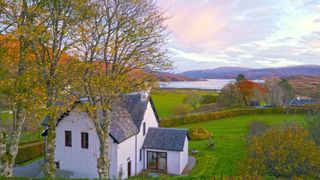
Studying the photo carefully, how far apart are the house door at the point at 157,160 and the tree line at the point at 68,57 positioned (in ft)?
34.3

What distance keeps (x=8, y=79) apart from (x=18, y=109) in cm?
196

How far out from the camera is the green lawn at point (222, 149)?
27.2 m

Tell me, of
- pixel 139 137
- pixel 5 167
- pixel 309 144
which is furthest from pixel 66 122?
pixel 309 144

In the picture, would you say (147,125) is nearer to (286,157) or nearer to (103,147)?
(103,147)

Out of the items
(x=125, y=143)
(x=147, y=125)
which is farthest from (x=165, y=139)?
(x=125, y=143)

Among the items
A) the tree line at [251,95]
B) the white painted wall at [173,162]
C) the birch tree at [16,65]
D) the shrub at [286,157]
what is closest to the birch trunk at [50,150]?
the birch tree at [16,65]

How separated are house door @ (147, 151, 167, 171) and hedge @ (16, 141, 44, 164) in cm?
1351

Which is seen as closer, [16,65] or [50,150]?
[16,65]

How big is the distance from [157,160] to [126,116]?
521 cm

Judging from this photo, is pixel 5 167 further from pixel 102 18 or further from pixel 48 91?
pixel 102 18

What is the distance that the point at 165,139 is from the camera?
91.7ft

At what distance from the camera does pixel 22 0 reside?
1331 centimetres

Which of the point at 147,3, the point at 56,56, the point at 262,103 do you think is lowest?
the point at 262,103

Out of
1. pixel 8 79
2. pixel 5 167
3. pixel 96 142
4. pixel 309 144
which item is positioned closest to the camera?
pixel 8 79
